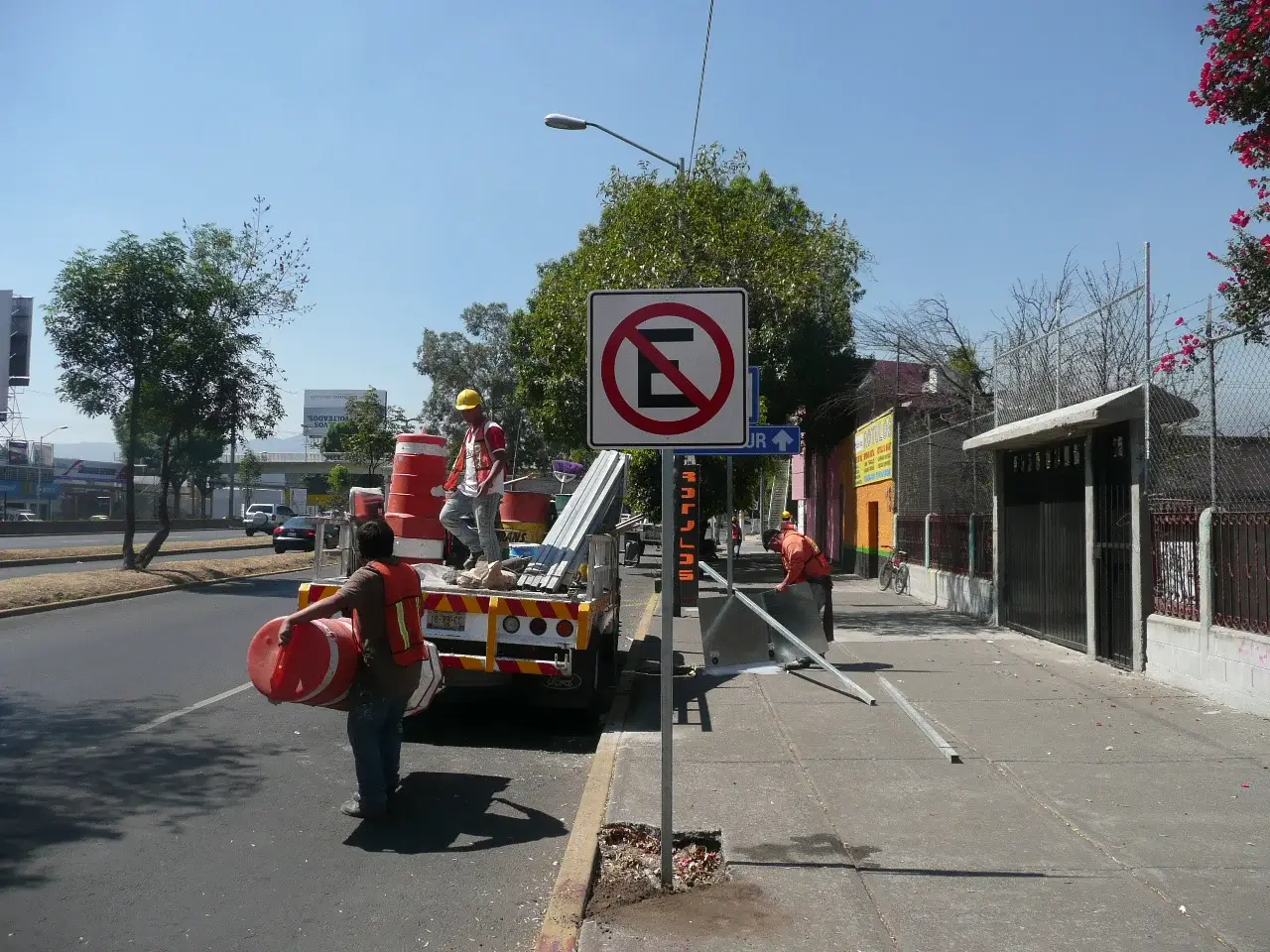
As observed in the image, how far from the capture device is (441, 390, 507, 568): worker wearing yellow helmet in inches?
344

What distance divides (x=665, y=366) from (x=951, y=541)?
14710 mm

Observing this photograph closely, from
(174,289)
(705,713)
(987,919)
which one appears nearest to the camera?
(987,919)

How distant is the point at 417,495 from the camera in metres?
9.22

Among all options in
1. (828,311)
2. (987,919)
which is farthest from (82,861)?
(828,311)

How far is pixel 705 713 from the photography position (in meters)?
8.69

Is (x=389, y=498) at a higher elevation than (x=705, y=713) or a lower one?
higher

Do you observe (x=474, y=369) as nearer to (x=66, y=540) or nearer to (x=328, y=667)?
(x=66, y=540)

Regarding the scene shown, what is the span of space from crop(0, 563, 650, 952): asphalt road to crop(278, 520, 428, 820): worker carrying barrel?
30 centimetres

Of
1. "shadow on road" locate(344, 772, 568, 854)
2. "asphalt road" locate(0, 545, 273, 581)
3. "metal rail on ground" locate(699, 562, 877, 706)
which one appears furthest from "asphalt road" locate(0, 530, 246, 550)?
"shadow on road" locate(344, 772, 568, 854)

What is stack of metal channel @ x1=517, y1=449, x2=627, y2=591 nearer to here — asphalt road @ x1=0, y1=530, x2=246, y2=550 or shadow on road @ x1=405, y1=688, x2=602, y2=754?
shadow on road @ x1=405, y1=688, x2=602, y2=754

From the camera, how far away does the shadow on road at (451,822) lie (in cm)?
551

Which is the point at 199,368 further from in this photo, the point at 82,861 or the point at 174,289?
the point at 82,861

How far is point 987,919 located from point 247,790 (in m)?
4.22

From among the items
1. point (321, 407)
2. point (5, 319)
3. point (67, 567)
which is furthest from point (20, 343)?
point (321, 407)
